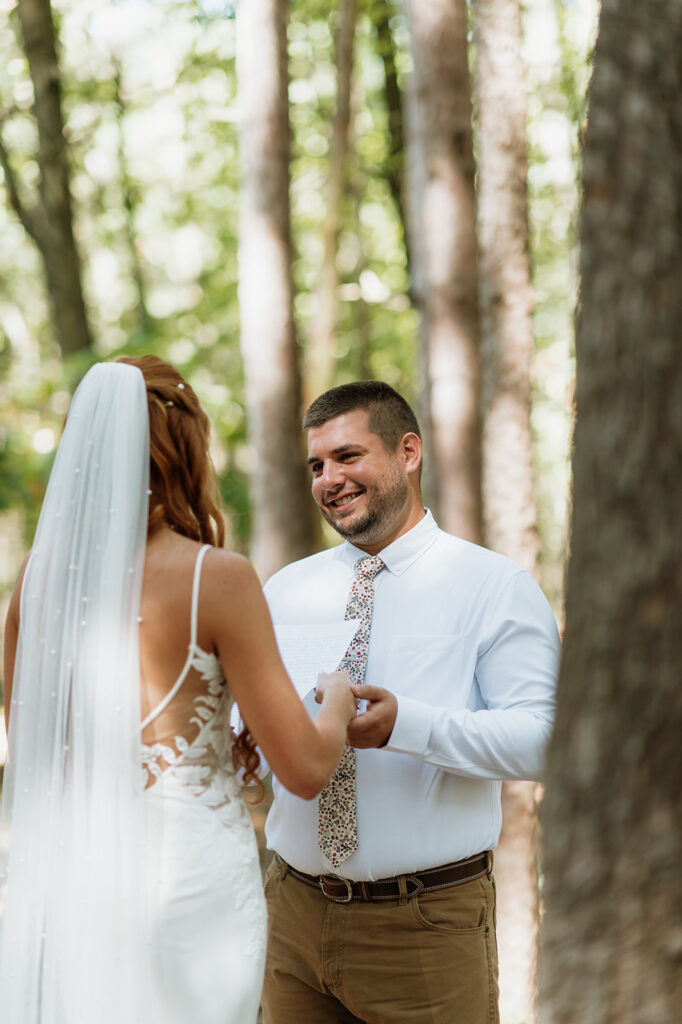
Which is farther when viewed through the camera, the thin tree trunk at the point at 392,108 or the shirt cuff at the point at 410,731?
the thin tree trunk at the point at 392,108

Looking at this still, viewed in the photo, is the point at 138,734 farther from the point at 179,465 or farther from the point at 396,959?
the point at 396,959

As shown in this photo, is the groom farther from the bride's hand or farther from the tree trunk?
the tree trunk

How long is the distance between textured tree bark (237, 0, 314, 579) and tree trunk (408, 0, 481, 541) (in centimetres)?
218

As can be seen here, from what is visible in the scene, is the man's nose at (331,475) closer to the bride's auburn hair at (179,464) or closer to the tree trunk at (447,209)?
the bride's auburn hair at (179,464)

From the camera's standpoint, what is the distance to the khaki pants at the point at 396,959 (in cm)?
288

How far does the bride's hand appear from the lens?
2650mm

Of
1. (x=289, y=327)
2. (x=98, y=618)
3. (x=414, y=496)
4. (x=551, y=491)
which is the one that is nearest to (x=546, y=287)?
(x=551, y=491)

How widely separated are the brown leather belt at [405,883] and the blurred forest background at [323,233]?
1.01m

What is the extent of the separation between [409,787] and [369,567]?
2.22 feet

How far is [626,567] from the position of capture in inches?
72.2

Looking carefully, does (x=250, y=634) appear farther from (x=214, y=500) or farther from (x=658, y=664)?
(x=658, y=664)

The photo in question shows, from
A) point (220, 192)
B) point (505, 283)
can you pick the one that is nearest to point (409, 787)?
point (505, 283)

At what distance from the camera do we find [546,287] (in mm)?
18938

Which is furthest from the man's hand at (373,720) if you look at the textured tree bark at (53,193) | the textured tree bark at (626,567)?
the textured tree bark at (53,193)
